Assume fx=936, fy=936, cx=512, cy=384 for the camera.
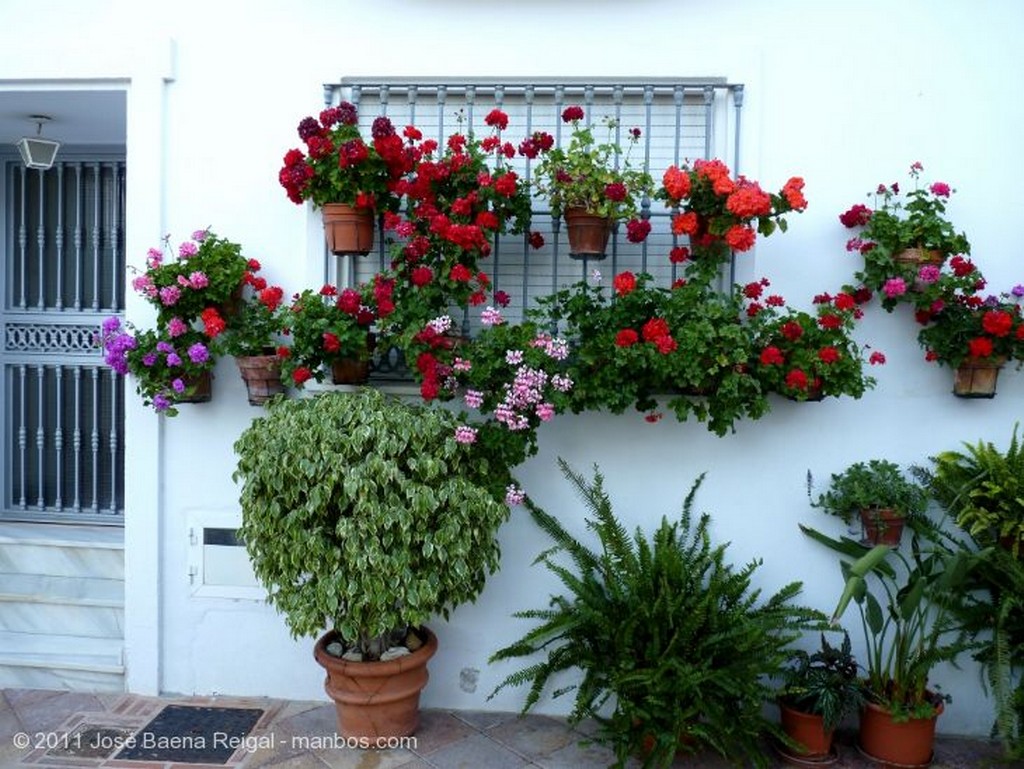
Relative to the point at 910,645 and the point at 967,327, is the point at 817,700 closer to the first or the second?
the point at 910,645

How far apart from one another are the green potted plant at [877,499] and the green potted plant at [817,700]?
1.82 feet

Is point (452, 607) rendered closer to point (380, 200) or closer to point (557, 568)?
point (557, 568)

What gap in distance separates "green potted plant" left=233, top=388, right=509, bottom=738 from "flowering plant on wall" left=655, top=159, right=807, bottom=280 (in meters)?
1.29

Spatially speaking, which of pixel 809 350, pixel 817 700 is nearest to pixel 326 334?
pixel 809 350

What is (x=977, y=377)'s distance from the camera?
3.94m

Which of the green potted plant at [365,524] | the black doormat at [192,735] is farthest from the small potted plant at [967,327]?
the black doormat at [192,735]

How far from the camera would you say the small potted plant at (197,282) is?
410 centimetres

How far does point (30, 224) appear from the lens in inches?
220

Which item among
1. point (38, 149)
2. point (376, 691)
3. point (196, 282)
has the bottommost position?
point (376, 691)

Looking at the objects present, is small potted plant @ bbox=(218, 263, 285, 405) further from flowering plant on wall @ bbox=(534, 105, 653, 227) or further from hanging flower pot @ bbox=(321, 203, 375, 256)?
flowering plant on wall @ bbox=(534, 105, 653, 227)

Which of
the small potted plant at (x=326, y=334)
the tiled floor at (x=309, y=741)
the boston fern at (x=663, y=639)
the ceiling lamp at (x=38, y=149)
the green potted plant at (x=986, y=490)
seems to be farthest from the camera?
the ceiling lamp at (x=38, y=149)

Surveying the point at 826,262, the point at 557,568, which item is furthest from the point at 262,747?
the point at 826,262

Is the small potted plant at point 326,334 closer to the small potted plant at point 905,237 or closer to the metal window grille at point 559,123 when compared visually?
the metal window grille at point 559,123

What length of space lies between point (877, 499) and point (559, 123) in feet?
7.05
